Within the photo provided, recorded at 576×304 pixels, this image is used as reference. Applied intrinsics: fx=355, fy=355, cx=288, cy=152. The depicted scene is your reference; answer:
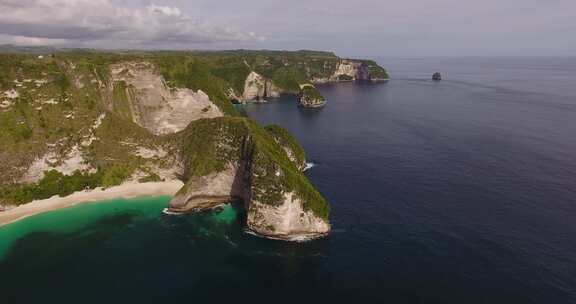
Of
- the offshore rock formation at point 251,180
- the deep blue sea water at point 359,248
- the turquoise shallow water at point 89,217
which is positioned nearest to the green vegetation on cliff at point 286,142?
the offshore rock formation at point 251,180

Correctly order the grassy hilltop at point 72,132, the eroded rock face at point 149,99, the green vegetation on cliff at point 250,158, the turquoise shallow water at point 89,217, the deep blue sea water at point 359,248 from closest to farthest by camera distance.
Answer: the deep blue sea water at point 359,248, the green vegetation on cliff at point 250,158, the turquoise shallow water at point 89,217, the grassy hilltop at point 72,132, the eroded rock face at point 149,99

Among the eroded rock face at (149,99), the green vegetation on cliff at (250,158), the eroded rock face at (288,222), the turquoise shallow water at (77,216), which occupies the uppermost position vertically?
the eroded rock face at (149,99)

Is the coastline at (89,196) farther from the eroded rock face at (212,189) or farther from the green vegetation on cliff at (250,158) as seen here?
the eroded rock face at (212,189)

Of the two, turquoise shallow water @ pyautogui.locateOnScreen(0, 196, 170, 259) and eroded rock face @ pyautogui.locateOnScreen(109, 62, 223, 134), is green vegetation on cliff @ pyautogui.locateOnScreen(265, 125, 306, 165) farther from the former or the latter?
turquoise shallow water @ pyautogui.locateOnScreen(0, 196, 170, 259)

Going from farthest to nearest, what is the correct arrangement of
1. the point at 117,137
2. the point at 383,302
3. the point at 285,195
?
the point at 117,137 → the point at 285,195 → the point at 383,302

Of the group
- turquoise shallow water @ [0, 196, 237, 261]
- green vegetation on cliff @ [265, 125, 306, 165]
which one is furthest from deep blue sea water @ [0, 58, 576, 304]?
green vegetation on cliff @ [265, 125, 306, 165]

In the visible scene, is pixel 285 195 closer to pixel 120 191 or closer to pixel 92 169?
pixel 120 191

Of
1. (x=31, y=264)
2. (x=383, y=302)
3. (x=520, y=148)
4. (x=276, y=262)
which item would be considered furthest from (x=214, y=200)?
(x=520, y=148)
